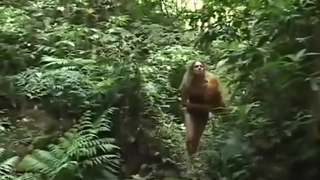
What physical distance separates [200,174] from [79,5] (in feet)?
8.97

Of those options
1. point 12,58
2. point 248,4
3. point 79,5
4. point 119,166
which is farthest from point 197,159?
point 79,5

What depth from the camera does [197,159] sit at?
3635 mm

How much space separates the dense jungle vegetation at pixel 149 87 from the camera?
2641mm

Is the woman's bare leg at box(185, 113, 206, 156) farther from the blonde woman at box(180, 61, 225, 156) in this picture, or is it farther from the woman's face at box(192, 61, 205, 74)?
the woman's face at box(192, 61, 205, 74)

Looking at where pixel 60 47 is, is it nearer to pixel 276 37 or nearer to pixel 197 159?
pixel 197 159

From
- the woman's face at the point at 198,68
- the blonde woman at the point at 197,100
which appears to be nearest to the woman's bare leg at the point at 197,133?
the blonde woman at the point at 197,100

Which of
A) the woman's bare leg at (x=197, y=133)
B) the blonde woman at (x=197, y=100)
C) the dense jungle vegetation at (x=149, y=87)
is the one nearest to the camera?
the dense jungle vegetation at (x=149, y=87)

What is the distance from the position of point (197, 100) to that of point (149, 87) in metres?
0.69

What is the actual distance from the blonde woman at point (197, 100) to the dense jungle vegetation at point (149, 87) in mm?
93

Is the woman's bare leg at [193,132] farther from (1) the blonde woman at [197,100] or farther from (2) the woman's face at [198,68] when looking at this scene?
(2) the woman's face at [198,68]

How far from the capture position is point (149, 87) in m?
4.30

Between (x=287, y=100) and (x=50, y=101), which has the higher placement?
(x=287, y=100)

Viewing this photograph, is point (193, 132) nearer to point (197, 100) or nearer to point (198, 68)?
point (197, 100)

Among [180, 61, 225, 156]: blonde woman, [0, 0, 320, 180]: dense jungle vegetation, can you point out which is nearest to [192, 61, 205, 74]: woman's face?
[180, 61, 225, 156]: blonde woman
